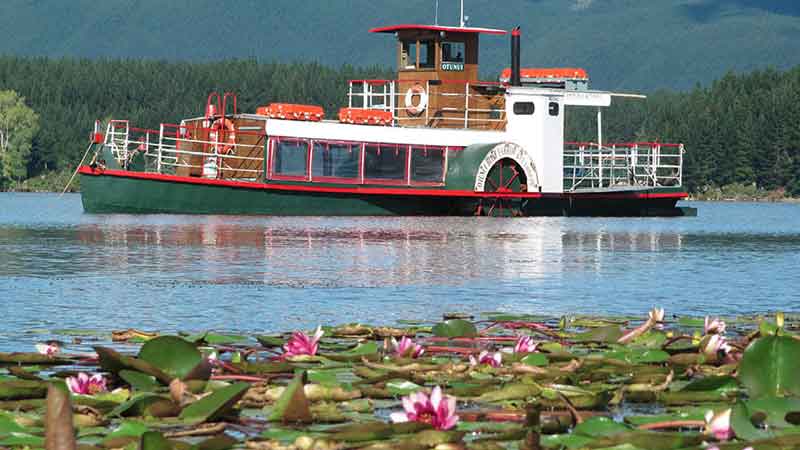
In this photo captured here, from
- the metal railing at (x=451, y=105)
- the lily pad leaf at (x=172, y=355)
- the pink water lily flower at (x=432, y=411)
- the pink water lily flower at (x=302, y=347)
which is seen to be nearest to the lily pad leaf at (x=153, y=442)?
the pink water lily flower at (x=432, y=411)

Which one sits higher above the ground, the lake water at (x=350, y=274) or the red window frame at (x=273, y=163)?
the red window frame at (x=273, y=163)

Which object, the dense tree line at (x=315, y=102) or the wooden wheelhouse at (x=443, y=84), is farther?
the dense tree line at (x=315, y=102)

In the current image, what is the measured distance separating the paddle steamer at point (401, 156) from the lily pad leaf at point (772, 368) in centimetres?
2767

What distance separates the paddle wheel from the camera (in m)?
38.2

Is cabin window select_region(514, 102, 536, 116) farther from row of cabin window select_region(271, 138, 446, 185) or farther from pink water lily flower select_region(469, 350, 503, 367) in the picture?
pink water lily flower select_region(469, 350, 503, 367)

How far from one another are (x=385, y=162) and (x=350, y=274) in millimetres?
20838

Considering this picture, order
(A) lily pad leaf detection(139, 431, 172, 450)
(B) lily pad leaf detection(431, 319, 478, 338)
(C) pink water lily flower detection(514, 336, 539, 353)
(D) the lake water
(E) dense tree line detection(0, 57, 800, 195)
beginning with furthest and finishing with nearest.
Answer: (E) dense tree line detection(0, 57, 800, 195), (D) the lake water, (B) lily pad leaf detection(431, 319, 478, 338), (C) pink water lily flower detection(514, 336, 539, 353), (A) lily pad leaf detection(139, 431, 172, 450)

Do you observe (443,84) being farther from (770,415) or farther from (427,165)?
(770,415)

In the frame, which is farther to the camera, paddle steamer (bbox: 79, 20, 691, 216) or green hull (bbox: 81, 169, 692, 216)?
paddle steamer (bbox: 79, 20, 691, 216)

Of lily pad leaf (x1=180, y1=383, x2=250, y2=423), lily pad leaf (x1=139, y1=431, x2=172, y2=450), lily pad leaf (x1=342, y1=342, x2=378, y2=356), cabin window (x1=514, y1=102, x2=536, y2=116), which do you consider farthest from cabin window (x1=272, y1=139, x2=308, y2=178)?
lily pad leaf (x1=139, y1=431, x2=172, y2=450)

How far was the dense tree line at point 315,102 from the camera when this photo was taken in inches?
4107

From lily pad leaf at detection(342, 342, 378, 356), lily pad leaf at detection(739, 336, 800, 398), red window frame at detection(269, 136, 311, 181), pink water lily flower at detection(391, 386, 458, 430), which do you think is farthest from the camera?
red window frame at detection(269, 136, 311, 181)

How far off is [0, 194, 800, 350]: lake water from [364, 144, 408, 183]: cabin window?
6.73 m

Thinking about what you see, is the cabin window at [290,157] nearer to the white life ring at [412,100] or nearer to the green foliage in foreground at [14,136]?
the white life ring at [412,100]
